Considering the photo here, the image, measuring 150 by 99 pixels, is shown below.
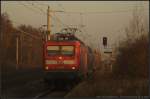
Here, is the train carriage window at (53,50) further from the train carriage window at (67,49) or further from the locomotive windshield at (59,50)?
the train carriage window at (67,49)

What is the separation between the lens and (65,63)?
26.6m

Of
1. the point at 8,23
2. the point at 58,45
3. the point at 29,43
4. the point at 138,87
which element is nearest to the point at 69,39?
the point at 58,45

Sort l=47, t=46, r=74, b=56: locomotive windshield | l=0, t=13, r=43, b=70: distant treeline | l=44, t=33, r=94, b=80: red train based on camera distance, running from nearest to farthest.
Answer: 1. l=44, t=33, r=94, b=80: red train
2. l=47, t=46, r=74, b=56: locomotive windshield
3. l=0, t=13, r=43, b=70: distant treeline

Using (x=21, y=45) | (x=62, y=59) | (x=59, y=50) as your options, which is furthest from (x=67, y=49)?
(x=21, y=45)

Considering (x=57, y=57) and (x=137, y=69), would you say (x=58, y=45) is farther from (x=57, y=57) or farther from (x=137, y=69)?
(x=137, y=69)

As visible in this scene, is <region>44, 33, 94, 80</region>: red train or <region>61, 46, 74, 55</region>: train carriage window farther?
<region>61, 46, 74, 55</region>: train carriage window

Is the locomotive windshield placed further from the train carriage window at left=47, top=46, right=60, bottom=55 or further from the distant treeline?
the distant treeline

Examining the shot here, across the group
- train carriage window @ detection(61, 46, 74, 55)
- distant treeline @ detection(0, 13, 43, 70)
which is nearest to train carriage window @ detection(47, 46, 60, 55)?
train carriage window @ detection(61, 46, 74, 55)

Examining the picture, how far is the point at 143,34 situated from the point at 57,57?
6.16 m

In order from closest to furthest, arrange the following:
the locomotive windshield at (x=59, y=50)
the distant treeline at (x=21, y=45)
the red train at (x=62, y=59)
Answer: the red train at (x=62, y=59) < the locomotive windshield at (x=59, y=50) < the distant treeline at (x=21, y=45)

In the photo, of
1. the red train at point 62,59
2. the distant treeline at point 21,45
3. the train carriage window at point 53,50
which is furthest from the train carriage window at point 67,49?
the distant treeline at point 21,45

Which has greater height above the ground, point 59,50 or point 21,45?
point 21,45

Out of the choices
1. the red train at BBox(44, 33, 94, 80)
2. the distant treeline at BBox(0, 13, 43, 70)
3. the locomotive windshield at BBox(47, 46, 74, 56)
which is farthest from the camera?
the distant treeline at BBox(0, 13, 43, 70)

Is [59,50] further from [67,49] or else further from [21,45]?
[21,45]
